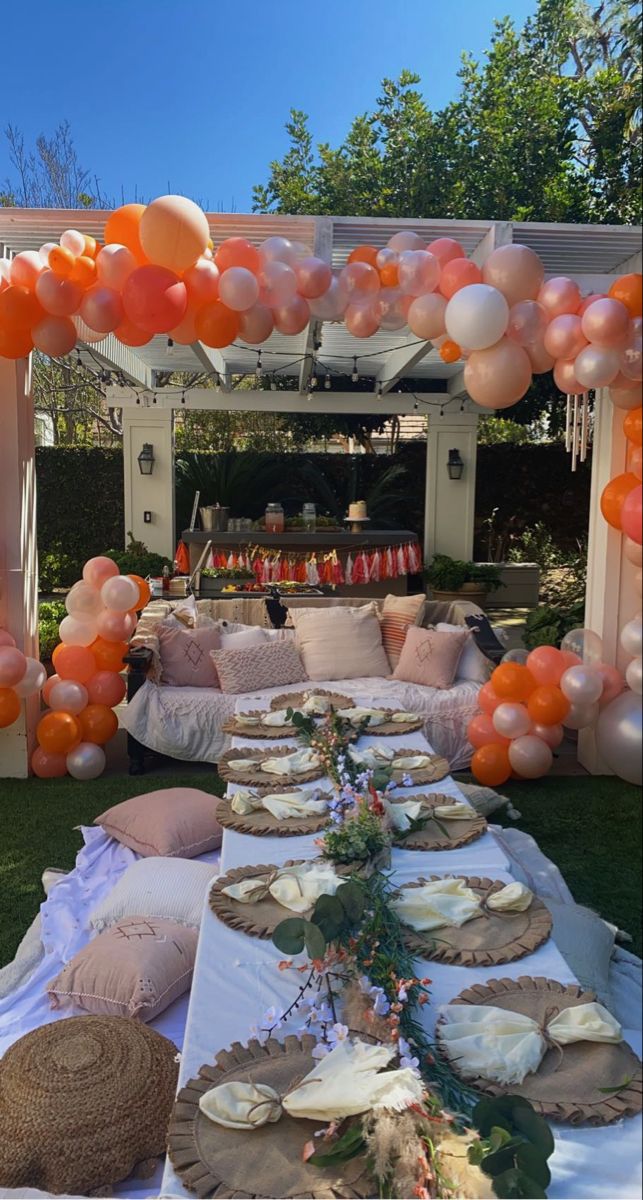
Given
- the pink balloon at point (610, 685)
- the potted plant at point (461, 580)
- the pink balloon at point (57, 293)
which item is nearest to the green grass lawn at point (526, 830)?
the pink balloon at point (610, 685)

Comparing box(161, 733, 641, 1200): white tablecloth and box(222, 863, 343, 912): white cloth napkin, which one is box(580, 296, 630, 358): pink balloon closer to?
box(161, 733, 641, 1200): white tablecloth

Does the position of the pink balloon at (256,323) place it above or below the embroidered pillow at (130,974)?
above

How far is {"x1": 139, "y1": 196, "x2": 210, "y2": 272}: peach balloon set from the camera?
3.47 m

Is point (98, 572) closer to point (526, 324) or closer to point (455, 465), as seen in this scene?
point (526, 324)

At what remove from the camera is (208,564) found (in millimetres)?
9945

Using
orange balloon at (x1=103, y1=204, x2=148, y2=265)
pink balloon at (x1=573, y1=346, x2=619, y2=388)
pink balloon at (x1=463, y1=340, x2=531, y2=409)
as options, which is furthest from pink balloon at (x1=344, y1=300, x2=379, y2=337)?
pink balloon at (x1=573, y1=346, x2=619, y2=388)

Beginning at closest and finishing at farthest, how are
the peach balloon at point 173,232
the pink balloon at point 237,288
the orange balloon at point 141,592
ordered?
the peach balloon at point 173,232 < the pink balloon at point 237,288 < the orange balloon at point 141,592

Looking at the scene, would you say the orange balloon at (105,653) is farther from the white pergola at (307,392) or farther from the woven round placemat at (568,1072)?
the woven round placemat at (568,1072)

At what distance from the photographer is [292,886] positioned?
2.18 metres

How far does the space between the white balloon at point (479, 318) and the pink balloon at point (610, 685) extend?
90.4 inches

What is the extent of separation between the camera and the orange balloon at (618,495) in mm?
646

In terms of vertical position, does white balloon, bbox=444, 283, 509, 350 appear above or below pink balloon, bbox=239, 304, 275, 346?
below

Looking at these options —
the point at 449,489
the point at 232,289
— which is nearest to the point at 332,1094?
the point at 232,289

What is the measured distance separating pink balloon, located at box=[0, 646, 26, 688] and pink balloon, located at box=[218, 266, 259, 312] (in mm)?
2265
